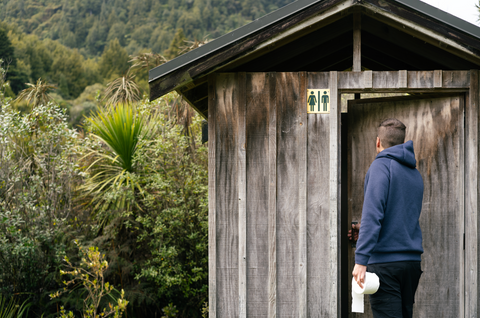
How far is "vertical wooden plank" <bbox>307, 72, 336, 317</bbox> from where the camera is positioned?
3.42m

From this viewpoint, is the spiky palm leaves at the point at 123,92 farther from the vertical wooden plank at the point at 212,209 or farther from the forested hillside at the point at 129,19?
the forested hillside at the point at 129,19

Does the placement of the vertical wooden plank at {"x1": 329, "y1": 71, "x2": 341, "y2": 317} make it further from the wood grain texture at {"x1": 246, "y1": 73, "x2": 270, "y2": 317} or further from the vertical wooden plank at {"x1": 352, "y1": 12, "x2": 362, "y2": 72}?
the wood grain texture at {"x1": 246, "y1": 73, "x2": 270, "y2": 317}

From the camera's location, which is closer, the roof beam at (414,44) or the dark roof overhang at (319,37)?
the dark roof overhang at (319,37)

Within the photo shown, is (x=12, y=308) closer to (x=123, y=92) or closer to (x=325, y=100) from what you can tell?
(x=123, y=92)

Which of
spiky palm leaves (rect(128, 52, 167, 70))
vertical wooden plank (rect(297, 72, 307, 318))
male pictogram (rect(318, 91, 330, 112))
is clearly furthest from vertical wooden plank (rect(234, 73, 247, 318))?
spiky palm leaves (rect(128, 52, 167, 70))

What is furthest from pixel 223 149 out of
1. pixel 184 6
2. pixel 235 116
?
pixel 184 6

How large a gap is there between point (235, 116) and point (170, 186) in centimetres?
303

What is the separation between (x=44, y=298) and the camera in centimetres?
603

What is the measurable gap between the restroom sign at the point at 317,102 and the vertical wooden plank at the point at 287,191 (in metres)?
0.09

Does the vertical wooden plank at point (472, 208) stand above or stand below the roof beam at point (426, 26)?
below

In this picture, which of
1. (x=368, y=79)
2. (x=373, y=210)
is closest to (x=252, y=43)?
(x=368, y=79)

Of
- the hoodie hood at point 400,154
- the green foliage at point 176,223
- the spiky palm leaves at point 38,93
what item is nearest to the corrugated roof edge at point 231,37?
the hoodie hood at point 400,154

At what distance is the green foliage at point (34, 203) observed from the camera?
571 cm

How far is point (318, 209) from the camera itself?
3.43m
